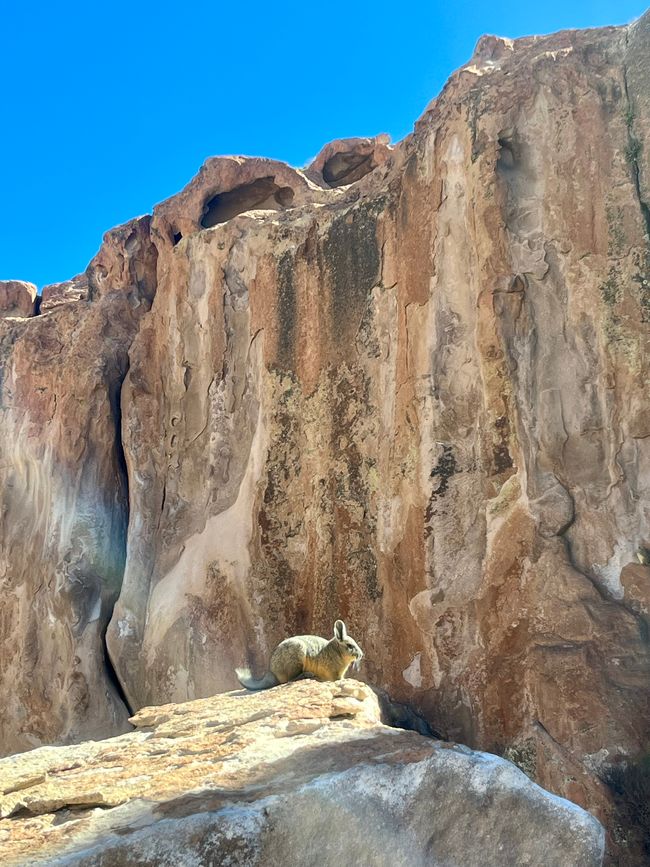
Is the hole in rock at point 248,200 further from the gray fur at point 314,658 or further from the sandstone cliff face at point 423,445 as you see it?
the gray fur at point 314,658

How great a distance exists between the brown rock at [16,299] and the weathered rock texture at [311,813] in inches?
565

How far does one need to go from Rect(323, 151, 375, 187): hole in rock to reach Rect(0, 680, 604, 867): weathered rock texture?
45.4 ft

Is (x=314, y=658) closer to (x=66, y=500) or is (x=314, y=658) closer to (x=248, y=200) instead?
(x=66, y=500)

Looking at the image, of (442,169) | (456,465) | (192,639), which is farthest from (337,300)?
(192,639)

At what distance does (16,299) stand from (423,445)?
11.8 meters

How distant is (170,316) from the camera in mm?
12789

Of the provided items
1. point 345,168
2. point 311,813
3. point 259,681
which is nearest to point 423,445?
point 259,681

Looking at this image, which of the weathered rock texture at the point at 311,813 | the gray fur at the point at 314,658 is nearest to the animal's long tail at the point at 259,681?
the gray fur at the point at 314,658

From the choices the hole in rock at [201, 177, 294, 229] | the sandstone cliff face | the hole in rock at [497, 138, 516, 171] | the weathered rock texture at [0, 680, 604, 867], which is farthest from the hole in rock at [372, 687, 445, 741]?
the hole in rock at [201, 177, 294, 229]

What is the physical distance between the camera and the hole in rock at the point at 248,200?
14.4m

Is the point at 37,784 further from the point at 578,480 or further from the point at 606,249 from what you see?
the point at 606,249

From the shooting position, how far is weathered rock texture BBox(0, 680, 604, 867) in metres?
3.06

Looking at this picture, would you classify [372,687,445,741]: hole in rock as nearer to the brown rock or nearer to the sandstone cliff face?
the sandstone cliff face

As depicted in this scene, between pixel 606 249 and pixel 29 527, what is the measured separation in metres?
10.6
